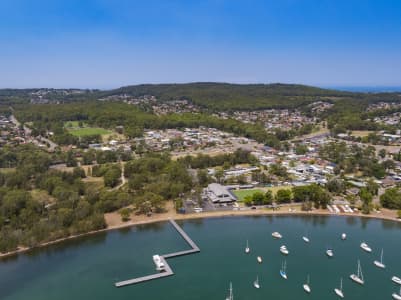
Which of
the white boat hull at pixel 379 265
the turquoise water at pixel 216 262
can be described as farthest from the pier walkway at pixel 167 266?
the white boat hull at pixel 379 265

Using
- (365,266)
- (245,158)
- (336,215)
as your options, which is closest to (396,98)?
(245,158)

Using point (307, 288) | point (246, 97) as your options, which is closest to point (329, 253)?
point (307, 288)

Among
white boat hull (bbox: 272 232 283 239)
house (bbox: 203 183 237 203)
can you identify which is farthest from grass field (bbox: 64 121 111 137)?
white boat hull (bbox: 272 232 283 239)

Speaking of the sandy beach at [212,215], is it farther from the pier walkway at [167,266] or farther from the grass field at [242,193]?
the grass field at [242,193]

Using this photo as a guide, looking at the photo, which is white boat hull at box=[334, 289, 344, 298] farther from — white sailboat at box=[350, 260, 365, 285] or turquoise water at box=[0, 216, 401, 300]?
white sailboat at box=[350, 260, 365, 285]

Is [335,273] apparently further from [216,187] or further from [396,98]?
[396,98]

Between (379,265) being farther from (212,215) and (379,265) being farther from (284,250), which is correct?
(212,215)

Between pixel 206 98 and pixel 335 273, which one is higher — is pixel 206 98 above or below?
above

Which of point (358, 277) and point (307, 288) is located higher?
point (358, 277)
